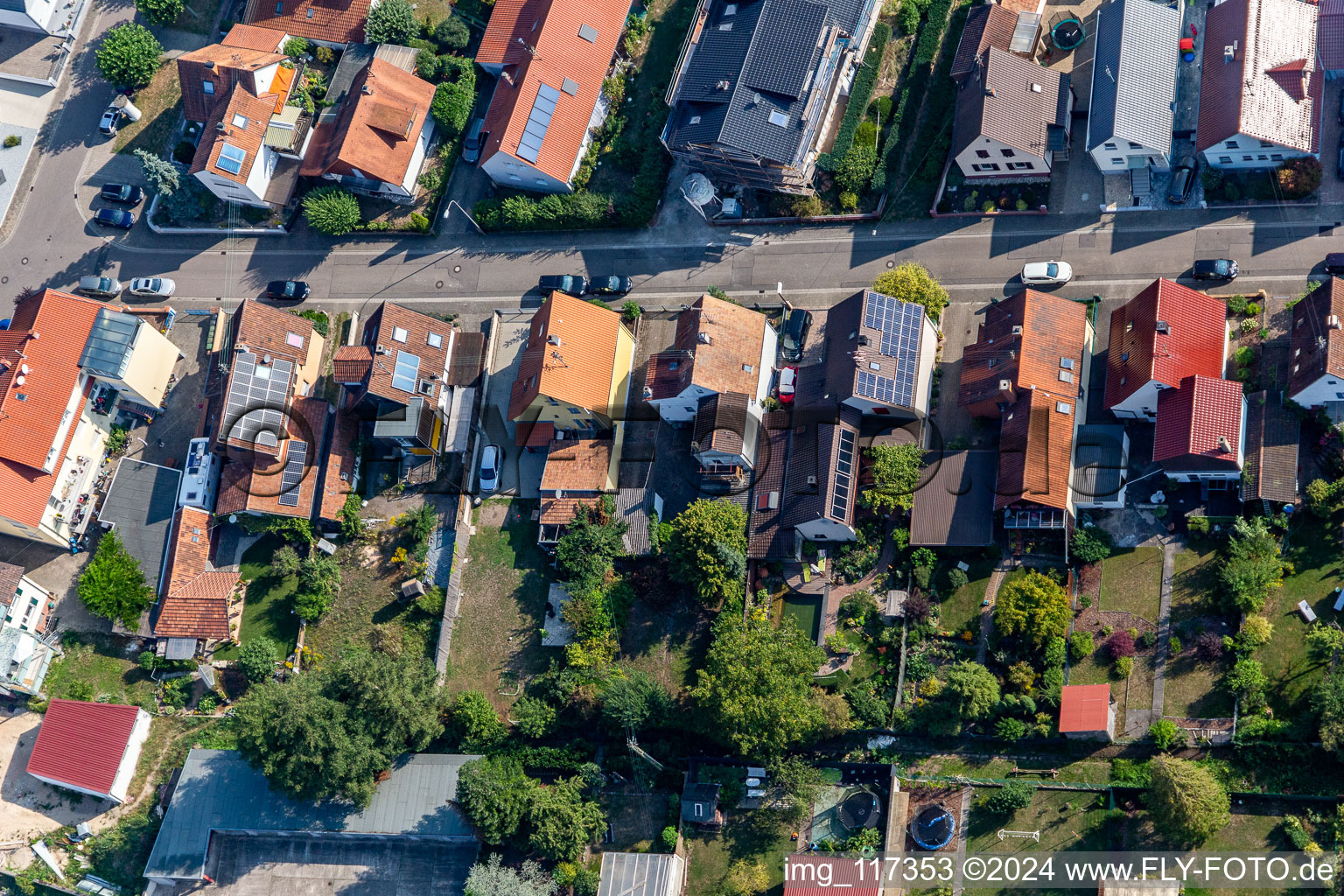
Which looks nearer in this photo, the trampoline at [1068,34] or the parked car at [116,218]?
the trampoline at [1068,34]

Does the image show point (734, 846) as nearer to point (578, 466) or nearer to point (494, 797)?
point (494, 797)

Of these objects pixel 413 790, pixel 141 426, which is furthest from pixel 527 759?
pixel 141 426

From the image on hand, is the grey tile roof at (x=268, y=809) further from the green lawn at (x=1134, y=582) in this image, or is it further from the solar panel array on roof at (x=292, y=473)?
the green lawn at (x=1134, y=582)

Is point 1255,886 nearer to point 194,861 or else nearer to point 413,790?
point 413,790

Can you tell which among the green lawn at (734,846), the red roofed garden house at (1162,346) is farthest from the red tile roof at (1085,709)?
the green lawn at (734,846)

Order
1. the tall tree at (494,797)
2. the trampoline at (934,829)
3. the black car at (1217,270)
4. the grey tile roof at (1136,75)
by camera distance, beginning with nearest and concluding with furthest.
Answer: the trampoline at (934,829)
the tall tree at (494,797)
the black car at (1217,270)
the grey tile roof at (1136,75)

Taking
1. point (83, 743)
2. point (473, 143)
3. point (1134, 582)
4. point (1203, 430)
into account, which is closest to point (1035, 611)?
point (1134, 582)
